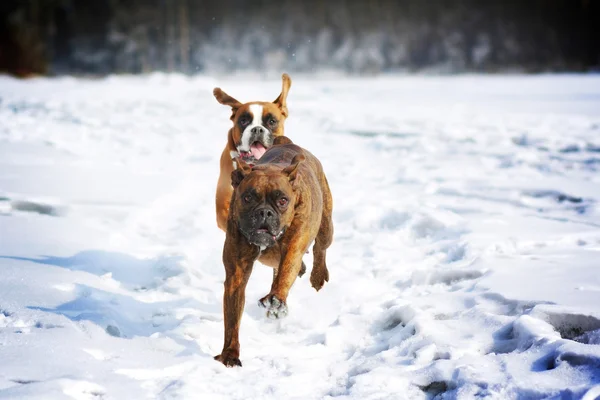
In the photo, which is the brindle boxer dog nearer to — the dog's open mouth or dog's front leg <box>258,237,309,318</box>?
dog's front leg <box>258,237,309,318</box>

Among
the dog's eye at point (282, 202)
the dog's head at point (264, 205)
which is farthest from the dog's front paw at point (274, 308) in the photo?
the dog's eye at point (282, 202)

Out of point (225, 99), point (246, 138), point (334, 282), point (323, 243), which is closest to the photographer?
point (323, 243)

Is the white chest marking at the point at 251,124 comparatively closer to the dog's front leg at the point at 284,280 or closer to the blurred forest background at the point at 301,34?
the dog's front leg at the point at 284,280

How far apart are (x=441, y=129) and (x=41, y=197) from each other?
362 inches

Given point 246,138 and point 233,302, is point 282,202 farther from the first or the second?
point 246,138

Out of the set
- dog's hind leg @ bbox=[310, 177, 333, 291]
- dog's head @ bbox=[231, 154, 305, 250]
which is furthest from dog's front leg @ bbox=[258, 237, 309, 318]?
dog's hind leg @ bbox=[310, 177, 333, 291]

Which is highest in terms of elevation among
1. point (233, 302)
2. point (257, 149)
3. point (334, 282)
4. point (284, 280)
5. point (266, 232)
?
point (257, 149)

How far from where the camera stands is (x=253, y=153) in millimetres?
5727

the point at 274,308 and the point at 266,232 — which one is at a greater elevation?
the point at 266,232

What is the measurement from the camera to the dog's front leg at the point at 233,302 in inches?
147

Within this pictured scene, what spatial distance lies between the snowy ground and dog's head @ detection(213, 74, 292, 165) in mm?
927

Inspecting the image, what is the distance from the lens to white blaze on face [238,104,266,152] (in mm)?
5711

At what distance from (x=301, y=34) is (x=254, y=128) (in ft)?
156

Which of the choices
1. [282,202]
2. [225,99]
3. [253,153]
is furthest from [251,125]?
[282,202]
